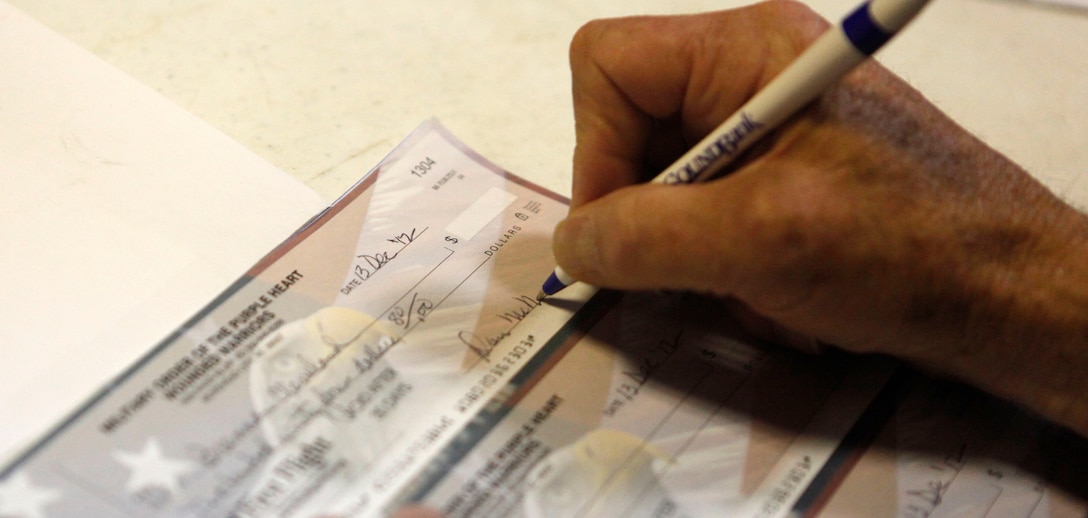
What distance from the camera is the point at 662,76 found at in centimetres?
46

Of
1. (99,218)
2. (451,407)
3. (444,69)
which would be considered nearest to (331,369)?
(451,407)

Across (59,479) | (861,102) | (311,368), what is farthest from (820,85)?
(59,479)

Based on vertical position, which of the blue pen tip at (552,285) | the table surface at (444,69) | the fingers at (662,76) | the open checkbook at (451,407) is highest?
the table surface at (444,69)

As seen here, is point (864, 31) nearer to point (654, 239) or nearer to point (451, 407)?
point (654, 239)

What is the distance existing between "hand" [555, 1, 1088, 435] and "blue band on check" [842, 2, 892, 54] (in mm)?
55

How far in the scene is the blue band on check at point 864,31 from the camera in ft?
1.12

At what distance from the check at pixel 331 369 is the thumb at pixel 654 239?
6 centimetres

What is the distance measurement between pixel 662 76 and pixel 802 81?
0.35 ft

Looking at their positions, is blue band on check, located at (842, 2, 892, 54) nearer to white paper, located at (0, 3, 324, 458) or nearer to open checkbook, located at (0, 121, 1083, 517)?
open checkbook, located at (0, 121, 1083, 517)

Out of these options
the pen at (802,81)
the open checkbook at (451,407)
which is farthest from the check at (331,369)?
the pen at (802,81)

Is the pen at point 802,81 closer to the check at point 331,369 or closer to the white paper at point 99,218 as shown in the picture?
the check at point 331,369

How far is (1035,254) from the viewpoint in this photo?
44 centimetres

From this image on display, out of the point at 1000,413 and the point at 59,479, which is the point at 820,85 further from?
the point at 59,479

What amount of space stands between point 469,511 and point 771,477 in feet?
0.52
